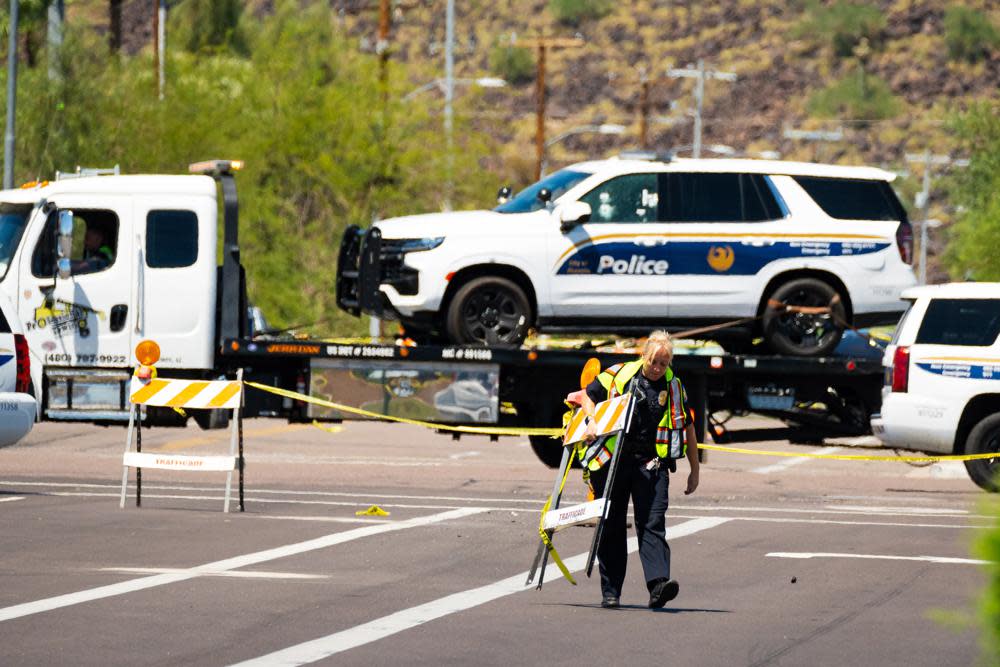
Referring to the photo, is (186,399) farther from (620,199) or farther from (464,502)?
(620,199)

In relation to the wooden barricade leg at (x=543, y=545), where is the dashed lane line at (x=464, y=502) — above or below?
below

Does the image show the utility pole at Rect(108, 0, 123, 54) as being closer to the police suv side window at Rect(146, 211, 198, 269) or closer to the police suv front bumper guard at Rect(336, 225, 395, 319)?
the police suv side window at Rect(146, 211, 198, 269)

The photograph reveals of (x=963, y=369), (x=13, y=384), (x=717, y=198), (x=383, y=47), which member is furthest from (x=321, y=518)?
(x=383, y=47)

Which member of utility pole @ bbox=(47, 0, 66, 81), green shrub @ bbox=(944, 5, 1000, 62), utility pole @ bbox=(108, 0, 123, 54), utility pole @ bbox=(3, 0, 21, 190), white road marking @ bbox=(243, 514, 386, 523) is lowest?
white road marking @ bbox=(243, 514, 386, 523)

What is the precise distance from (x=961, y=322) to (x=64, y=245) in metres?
8.27

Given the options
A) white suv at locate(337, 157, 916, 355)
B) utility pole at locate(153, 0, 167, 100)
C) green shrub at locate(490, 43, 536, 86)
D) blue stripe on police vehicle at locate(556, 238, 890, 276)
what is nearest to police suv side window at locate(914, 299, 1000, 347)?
white suv at locate(337, 157, 916, 355)

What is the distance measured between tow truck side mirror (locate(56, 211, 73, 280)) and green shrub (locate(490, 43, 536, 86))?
74.1 metres

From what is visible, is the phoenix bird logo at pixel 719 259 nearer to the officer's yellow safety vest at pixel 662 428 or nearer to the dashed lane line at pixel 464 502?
the dashed lane line at pixel 464 502

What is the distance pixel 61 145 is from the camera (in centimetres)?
3400

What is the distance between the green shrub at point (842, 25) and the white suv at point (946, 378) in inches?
2871

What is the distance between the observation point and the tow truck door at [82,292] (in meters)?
17.3

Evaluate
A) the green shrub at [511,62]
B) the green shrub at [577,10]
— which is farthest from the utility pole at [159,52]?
the green shrub at [577,10]

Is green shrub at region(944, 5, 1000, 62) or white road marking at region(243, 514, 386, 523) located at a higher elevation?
green shrub at region(944, 5, 1000, 62)

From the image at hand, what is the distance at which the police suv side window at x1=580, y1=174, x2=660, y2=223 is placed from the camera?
1720cm
